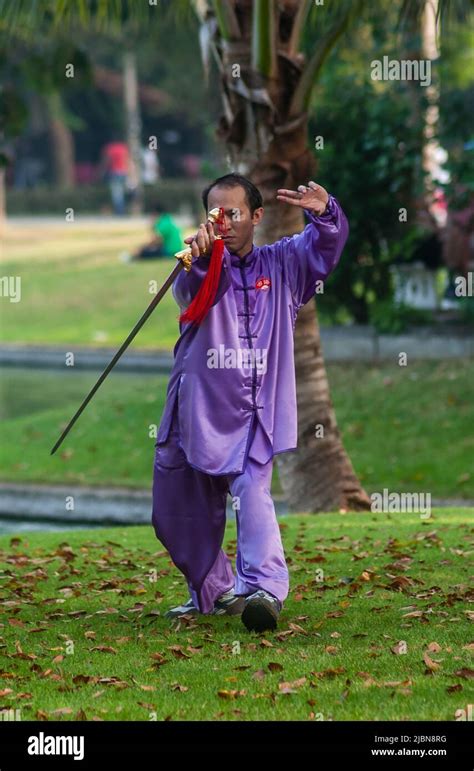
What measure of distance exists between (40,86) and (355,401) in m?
4.70

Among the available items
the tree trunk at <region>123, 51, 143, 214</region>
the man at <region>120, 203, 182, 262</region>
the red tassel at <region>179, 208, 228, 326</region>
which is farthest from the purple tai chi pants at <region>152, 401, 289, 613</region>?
the tree trunk at <region>123, 51, 143, 214</region>

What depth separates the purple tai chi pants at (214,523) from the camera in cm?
594

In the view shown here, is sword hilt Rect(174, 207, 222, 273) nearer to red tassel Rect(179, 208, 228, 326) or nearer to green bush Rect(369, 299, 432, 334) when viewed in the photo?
red tassel Rect(179, 208, 228, 326)

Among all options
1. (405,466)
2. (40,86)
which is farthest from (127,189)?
(405,466)

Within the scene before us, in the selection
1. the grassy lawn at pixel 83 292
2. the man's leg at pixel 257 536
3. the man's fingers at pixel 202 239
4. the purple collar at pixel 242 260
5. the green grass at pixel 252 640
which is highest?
the grassy lawn at pixel 83 292

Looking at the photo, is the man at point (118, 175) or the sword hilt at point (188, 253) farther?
the man at point (118, 175)

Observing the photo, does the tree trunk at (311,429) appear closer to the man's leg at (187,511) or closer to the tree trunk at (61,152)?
the man's leg at (187,511)

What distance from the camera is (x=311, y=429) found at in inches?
408

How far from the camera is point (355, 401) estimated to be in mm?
14617

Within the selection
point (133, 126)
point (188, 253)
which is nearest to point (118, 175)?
point (133, 126)

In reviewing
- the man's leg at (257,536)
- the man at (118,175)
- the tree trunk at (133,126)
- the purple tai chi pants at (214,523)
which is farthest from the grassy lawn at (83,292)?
the man's leg at (257,536)

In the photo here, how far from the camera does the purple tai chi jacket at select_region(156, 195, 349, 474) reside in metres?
5.94

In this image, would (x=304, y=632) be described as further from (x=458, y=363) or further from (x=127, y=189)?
(x=127, y=189)

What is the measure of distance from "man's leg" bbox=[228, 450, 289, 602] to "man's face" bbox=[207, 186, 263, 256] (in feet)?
2.90
